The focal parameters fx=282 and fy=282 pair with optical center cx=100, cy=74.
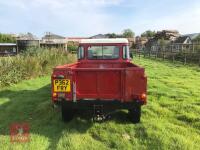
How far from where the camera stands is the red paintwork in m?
5.41

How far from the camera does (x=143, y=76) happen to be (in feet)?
17.6

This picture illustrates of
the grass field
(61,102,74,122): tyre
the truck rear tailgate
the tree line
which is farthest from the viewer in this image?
the tree line

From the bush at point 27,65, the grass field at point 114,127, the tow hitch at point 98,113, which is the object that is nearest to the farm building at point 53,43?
the bush at point 27,65

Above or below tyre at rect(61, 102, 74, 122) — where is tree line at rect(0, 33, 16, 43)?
above

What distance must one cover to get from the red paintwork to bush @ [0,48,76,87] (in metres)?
6.77

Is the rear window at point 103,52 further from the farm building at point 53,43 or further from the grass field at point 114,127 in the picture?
the farm building at point 53,43

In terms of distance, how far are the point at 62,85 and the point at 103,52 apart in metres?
3.42

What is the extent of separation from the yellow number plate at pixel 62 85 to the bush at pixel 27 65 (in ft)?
21.7

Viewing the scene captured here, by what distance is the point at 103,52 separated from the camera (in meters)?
8.73

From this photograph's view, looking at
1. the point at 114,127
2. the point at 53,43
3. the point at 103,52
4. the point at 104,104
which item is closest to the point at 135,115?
the point at 114,127

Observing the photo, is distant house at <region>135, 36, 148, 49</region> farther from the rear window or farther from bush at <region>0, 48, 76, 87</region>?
the rear window

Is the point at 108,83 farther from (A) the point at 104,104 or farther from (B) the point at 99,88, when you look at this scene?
(A) the point at 104,104

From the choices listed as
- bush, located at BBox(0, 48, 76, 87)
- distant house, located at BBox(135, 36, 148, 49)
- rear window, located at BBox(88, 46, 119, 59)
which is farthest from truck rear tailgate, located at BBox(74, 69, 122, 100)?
distant house, located at BBox(135, 36, 148, 49)

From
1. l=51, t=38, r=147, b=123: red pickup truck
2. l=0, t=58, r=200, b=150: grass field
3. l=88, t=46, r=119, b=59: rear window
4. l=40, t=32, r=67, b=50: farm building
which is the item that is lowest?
l=0, t=58, r=200, b=150: grass field
